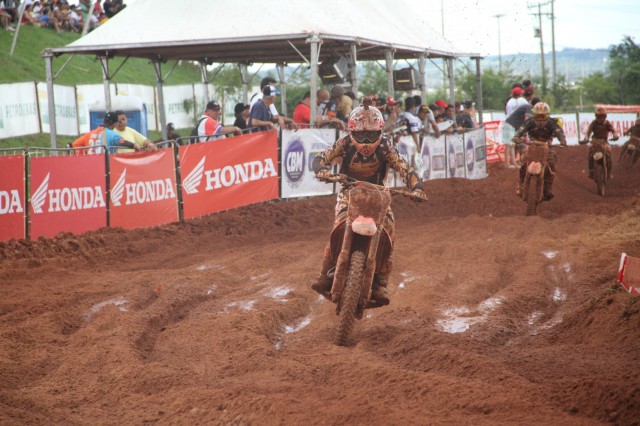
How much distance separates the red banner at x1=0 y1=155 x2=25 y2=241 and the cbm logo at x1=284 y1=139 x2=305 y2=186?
6.14m

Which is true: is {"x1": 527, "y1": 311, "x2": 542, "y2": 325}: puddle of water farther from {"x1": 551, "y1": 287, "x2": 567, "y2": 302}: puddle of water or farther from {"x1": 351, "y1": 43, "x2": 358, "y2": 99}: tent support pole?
{"x1": 351, "y1": 43, "x2": 358, "y2": 99}: tent support pole

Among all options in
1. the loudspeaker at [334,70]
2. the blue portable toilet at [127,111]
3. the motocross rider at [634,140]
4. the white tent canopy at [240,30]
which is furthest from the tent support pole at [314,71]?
the motocross rider at [634,140]

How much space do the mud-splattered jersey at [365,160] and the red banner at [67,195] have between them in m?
5.87

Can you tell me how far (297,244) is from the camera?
13133mm

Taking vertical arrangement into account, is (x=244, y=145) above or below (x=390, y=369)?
above

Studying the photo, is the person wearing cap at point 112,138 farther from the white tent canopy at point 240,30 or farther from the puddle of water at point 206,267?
the white tent canopy at point 240,30

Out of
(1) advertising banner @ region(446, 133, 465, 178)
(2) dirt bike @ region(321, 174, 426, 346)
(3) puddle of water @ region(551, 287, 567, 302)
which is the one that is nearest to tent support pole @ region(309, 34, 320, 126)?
(1) advertising banner @ region(446, 133, 465, 178)

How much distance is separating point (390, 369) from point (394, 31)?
55.3 ft

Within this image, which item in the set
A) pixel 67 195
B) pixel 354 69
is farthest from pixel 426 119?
pixel 67 195

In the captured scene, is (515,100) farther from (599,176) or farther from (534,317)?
(534,317)

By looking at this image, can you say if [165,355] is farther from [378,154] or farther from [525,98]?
[525,98]

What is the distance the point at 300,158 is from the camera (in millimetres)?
17359

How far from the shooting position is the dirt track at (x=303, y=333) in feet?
17.3

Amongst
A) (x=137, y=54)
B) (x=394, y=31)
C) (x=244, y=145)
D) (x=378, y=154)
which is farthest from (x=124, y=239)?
(x=394, y=31)
